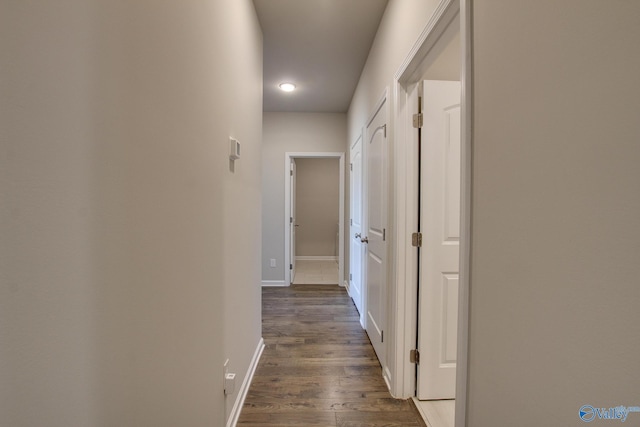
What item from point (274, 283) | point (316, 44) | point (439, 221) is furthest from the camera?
point (274, 283)

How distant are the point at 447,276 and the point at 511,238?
41.9 inches

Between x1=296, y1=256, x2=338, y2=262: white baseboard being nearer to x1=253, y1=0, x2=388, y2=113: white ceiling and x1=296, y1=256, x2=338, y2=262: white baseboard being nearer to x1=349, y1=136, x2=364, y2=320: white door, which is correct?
x1=349, y1=136, x2=364, y2=320: white door

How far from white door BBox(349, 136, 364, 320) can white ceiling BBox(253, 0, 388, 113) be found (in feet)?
2.51

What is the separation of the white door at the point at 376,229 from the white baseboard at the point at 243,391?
0.96 m

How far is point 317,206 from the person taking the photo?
690 cm

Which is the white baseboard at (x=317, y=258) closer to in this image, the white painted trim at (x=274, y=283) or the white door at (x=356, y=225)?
the white painted trim at (x=274, y=283)

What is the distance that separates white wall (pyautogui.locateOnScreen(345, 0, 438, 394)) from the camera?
147 centimetres

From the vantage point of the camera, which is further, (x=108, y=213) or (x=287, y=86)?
(x=287, y=86)

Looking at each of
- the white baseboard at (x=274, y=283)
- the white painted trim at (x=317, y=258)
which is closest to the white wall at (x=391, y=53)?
the white baseboard at (x=274, y=283)

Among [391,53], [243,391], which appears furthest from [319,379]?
[391,53]

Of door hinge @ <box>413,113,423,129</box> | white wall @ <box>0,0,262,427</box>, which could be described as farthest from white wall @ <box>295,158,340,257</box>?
white wall @ <box>0,0,262,427</box>

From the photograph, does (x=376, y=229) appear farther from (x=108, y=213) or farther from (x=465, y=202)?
(x=108, y=213)

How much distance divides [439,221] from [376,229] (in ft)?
2.29

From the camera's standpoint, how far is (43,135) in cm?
46
